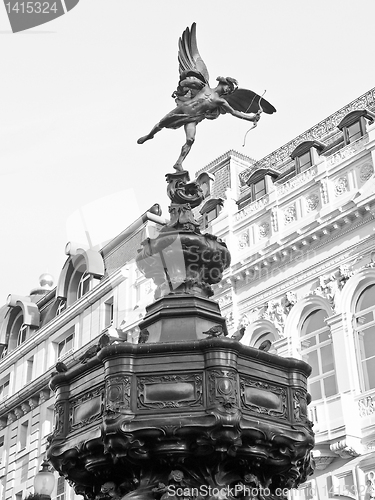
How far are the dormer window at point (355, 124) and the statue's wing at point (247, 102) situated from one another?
1637 centimetres

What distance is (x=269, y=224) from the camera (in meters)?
25.4

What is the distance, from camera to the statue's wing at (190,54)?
28.8ft

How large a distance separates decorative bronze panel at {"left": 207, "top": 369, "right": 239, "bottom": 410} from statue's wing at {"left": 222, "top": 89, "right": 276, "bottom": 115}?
141 inches

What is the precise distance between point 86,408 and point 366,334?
1586 cm

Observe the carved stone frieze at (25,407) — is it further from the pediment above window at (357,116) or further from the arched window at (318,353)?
the pediment above window at (357,116)

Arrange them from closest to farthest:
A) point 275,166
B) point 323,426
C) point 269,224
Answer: point 323,426, point 269,224, point 275,166

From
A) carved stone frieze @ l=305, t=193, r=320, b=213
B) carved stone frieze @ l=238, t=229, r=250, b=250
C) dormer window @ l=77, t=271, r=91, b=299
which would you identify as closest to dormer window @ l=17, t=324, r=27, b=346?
dormer window @ l=77, t=271, r=91, b=299

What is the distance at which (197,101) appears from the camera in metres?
8.45

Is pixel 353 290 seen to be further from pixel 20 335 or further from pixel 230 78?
pixel 20 335

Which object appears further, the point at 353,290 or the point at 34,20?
the point at 353,290

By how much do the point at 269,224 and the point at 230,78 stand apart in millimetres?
17075

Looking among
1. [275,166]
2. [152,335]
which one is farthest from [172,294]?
[275,166]

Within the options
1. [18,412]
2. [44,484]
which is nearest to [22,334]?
[18,412]

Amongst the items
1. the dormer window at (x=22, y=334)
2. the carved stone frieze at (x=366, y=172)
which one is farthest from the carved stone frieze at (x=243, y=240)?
the dormer window at (x=22, y=334)
